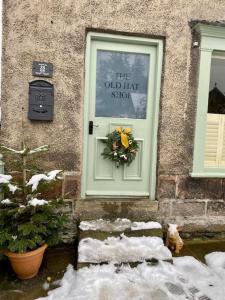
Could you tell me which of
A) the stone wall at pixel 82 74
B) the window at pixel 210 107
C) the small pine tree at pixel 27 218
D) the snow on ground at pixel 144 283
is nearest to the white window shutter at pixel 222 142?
the window at pixel 210 107

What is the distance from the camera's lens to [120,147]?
3426 millimetres

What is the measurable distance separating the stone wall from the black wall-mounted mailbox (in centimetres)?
7

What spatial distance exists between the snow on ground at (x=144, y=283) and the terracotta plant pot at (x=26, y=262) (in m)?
0.32

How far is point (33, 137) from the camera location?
3.22 m

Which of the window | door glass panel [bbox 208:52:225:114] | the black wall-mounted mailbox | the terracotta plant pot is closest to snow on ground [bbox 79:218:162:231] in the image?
the terracotta plant pot

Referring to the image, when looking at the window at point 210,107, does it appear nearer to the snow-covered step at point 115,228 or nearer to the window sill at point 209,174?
the window sill at point 209,174

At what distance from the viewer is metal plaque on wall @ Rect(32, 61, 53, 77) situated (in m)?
3.14

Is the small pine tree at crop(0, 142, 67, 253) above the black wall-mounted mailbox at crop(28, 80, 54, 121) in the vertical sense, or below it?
below

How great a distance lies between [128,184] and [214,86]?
1792 millimetres

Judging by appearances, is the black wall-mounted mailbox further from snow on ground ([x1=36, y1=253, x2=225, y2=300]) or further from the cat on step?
the cat on step

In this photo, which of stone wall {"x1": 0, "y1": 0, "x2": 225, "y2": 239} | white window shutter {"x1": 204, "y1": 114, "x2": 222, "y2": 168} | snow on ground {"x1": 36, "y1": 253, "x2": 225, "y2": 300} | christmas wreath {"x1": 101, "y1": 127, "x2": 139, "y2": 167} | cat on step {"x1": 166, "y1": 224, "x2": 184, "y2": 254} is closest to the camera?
snow on ground {"x1": 36, "y1": 253, "x2": 225, "y2": 300}

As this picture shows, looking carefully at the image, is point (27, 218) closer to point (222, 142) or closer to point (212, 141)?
point (212, 141)

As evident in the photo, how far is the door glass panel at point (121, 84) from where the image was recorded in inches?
137

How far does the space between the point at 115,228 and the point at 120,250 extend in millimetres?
337
